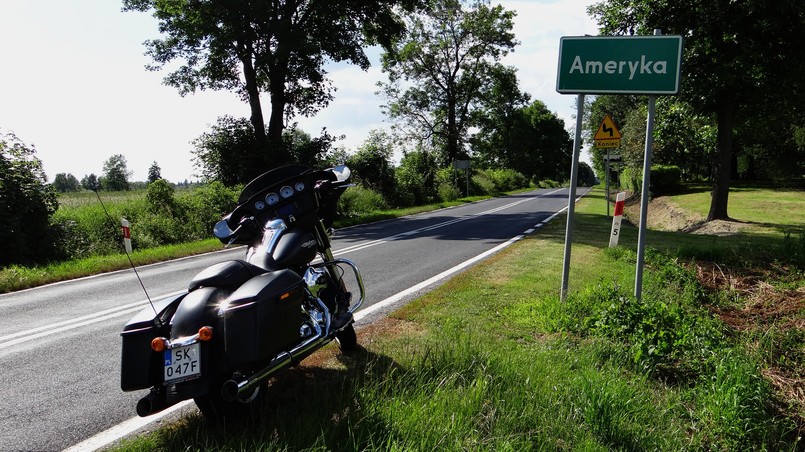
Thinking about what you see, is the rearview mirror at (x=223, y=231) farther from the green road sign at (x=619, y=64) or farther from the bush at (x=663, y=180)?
the bush at (x=663, y=180)

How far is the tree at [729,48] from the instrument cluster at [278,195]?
13948 millimetres

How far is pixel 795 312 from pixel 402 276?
16.3 ft

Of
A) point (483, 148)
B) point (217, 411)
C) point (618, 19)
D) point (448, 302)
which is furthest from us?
point (483, 148)

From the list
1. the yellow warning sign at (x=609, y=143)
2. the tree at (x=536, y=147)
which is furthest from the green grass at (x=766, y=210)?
the tree at (x=536, y=147)

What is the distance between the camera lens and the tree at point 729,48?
1361 cm

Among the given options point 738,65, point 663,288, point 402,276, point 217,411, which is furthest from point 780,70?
point 217,411

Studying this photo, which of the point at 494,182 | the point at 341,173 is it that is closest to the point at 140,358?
the point at 341,173

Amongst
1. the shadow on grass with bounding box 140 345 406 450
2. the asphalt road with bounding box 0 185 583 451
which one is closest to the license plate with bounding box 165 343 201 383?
the shadow on grass with bounding box 140 345 406 450

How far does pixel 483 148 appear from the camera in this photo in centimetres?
4903

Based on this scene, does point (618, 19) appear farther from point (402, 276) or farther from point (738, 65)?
point (402, 276)

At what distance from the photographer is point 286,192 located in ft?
12.7

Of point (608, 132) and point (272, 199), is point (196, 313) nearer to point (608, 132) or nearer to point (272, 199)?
point (272, 199)

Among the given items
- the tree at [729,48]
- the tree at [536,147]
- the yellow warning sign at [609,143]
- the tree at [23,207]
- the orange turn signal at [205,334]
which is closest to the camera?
the orange turn signal at [205,334]

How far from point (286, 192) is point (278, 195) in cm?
6
